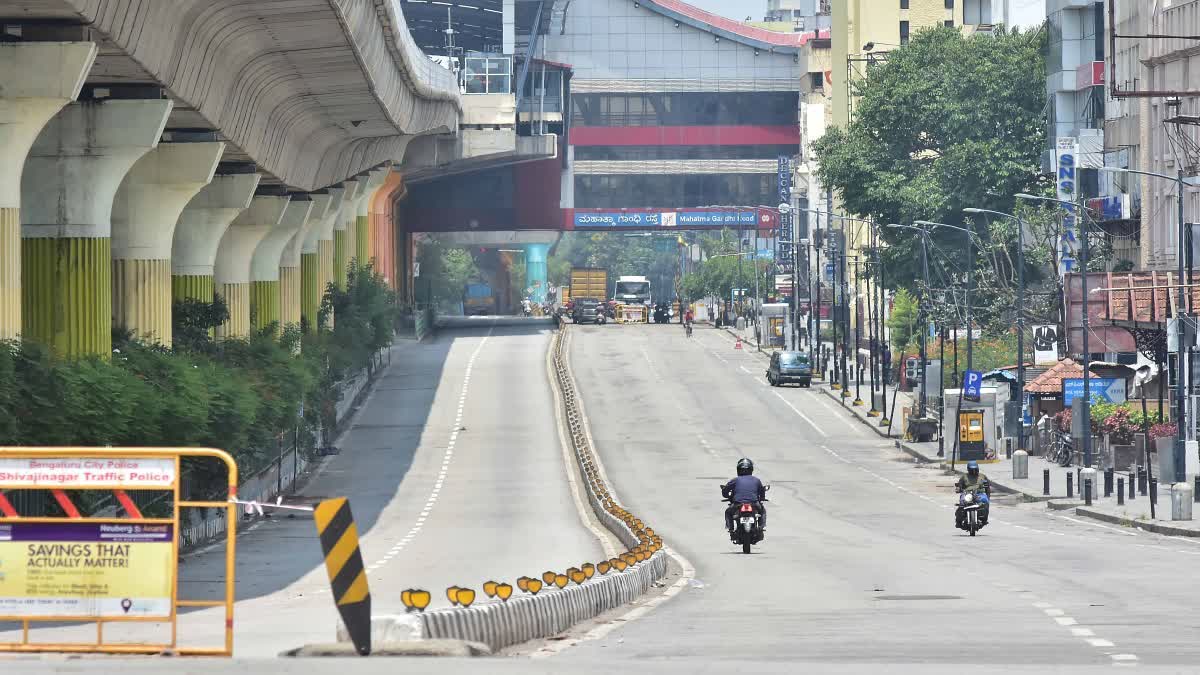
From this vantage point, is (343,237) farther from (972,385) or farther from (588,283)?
(588,283)

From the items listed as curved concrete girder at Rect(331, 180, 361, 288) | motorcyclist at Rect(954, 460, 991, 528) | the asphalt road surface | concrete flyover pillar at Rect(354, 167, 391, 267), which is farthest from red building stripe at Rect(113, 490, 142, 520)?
concrete flyover pillar at Rect(354, 167, 391, 267)

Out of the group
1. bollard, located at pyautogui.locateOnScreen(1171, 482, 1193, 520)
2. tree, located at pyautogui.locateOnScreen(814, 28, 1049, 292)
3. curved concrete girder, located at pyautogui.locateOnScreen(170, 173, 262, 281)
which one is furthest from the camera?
tree, located at pyautogui.locateOnScreen(814, 28, 1049, 292)

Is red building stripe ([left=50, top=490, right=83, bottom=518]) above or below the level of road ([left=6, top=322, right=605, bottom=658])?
above

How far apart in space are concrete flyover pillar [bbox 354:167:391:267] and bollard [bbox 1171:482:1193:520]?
57.8 meters

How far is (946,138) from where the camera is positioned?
116 metres

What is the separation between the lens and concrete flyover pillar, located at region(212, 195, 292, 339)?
62.0 metres

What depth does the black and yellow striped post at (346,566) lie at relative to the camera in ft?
51.1

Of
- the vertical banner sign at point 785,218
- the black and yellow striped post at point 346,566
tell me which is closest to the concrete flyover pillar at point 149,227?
the black and yellow striped post at point 346,566

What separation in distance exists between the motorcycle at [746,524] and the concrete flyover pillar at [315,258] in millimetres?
42998

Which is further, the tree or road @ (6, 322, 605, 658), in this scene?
the tree

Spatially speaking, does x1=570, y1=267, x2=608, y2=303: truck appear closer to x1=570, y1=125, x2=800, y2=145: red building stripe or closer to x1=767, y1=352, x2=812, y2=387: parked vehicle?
x1=570, y1=125, x2=800, y2=145: red building stripe

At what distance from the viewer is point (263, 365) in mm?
54469

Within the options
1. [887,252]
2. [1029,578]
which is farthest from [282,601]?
[887,252]

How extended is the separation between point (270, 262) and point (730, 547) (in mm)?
33700
